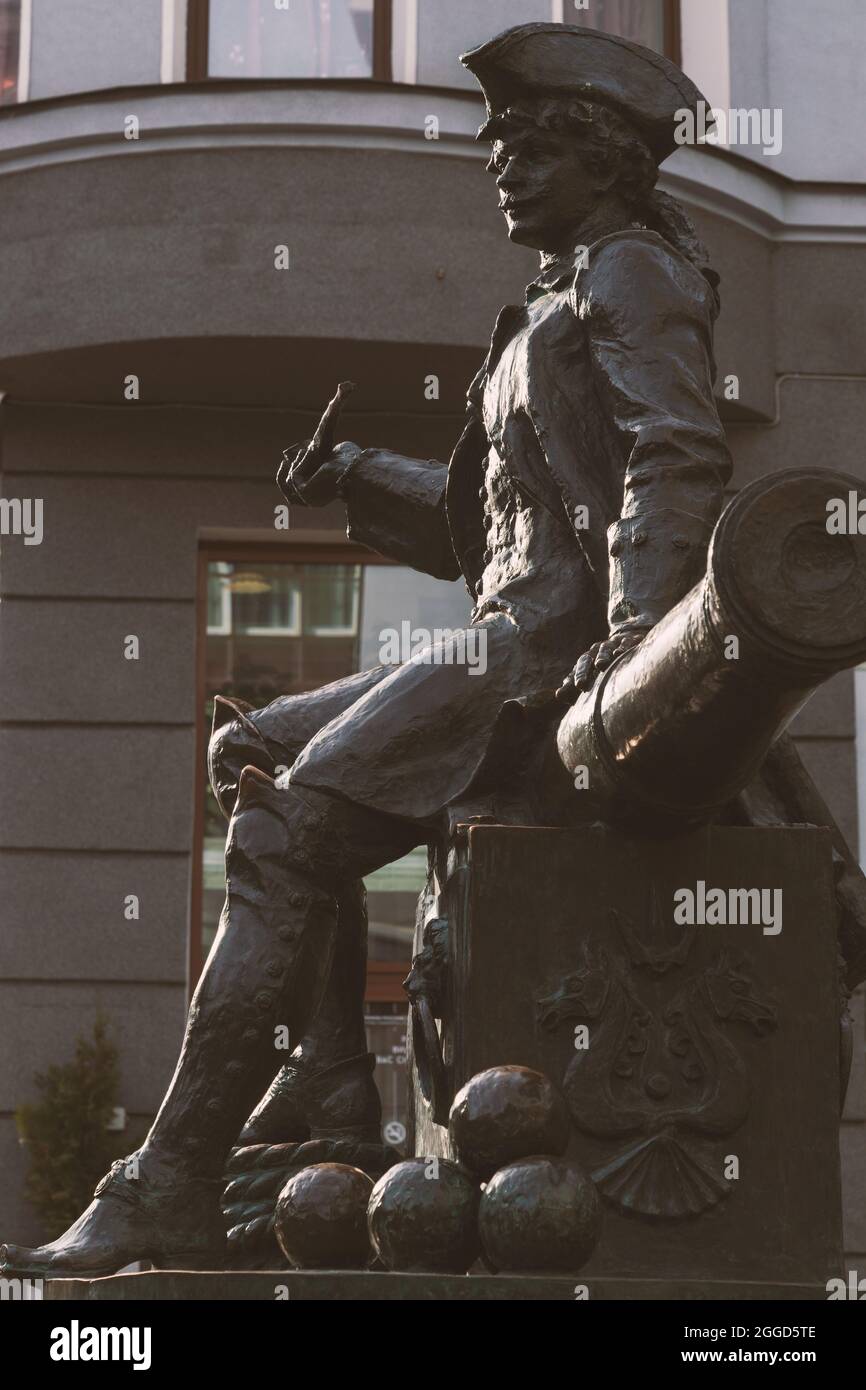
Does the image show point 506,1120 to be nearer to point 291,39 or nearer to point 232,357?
point 232,357

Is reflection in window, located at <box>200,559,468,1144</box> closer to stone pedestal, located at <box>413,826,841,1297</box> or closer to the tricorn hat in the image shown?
the tricorn hat

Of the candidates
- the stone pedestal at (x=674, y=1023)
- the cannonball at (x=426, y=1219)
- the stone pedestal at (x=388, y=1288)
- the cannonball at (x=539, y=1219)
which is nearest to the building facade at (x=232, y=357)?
the stone pedestal at (x=674, y=1023)

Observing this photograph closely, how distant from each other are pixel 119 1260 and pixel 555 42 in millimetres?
2564

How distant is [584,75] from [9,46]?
739 cm

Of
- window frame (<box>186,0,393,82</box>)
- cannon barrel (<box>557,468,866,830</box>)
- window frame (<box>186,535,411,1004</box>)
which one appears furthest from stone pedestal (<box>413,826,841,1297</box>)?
window frame (<box>186,0,393,82</box>)

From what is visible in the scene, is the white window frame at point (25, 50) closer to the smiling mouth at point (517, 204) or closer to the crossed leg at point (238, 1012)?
the smiling mouth at point (517, 204)

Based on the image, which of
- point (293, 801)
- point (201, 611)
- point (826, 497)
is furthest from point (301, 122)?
point (826, 497)

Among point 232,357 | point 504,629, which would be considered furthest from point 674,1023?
point 232,357

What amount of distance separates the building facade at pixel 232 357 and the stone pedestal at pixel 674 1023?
663 centimetres

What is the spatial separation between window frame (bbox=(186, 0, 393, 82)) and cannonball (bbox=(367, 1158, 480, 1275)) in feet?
27.2

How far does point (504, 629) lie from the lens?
446cm

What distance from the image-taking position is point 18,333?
10.8 meters
